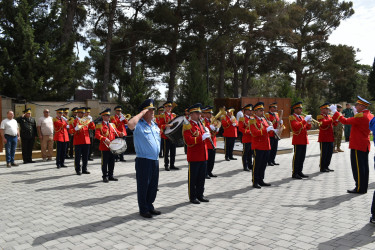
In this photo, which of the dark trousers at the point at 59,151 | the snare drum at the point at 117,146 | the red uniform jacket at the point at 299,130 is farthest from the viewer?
the dark trousers at the point at 59,151

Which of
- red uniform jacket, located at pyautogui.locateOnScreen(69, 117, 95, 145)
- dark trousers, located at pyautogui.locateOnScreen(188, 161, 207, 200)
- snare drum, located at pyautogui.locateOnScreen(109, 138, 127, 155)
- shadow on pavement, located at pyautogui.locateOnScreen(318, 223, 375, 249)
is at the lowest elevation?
shadow on pavement, located at pyautogui.locateOnScreen(318, 223, 375, 249)

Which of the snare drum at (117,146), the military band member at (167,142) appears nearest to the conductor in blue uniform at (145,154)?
the snare drum at (117,146)

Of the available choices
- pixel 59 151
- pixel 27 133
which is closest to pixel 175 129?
pixel 59 151

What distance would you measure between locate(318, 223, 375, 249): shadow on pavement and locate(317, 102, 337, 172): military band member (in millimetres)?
5019

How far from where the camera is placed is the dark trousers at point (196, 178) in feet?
20.9

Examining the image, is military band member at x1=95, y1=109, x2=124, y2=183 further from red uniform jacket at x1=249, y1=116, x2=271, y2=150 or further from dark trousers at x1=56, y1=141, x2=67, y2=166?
red uniform jacket at x1=249, y1=116, x2=271, y2=150

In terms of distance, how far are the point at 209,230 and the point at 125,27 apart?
718 inches

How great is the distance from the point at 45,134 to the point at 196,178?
8.16 meters

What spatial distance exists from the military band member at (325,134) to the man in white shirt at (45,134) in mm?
9490

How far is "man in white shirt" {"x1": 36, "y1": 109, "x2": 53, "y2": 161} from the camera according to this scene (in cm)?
1237

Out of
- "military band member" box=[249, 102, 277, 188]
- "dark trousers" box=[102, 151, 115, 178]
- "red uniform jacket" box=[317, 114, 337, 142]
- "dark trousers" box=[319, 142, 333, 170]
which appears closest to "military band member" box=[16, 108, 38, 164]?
"dark trousers" box=[102, 151, 115, 178]

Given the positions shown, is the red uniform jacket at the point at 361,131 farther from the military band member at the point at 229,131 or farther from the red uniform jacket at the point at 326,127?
the military band member at the point at 229,131

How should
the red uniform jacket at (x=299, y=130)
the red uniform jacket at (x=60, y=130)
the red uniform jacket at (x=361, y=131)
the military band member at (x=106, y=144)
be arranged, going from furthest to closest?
the red uniform jacket at (x=60, y=130), the red uniform jacket at (x=299, y=130), the military band member at (x=106, y=144), the red uniform jacket at (x=361, y=131)

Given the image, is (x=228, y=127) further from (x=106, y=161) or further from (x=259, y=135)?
(x=106, y=161)
